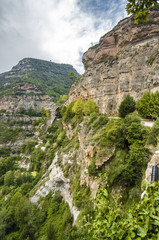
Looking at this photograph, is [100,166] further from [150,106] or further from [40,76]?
[40,76]

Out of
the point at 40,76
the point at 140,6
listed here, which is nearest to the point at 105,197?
the point at 140,6

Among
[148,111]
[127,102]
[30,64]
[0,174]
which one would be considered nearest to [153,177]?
[148,111]

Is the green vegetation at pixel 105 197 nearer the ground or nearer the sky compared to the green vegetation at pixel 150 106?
nearer the ground

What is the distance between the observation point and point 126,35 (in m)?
30.5

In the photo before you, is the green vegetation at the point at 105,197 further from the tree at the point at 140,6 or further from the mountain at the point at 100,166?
the tree at the point at 140,6

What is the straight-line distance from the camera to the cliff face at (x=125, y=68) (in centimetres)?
2336

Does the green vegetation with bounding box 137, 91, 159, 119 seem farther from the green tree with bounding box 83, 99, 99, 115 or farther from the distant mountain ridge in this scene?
the distant mountain ridge

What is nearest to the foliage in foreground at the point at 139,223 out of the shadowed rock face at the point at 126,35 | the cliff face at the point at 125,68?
the cliff face at the point at 125,68

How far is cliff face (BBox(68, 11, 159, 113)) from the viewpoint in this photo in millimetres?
23359

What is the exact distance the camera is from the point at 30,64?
131125 mm

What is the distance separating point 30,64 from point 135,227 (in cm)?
16422

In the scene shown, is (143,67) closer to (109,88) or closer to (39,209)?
(109,88)

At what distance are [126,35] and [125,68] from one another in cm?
1280

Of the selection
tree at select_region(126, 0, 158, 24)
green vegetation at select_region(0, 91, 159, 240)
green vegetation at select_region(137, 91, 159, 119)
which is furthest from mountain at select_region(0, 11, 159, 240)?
tree at select_region(126, 0, 158, 24)
